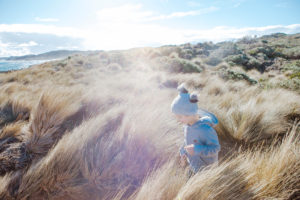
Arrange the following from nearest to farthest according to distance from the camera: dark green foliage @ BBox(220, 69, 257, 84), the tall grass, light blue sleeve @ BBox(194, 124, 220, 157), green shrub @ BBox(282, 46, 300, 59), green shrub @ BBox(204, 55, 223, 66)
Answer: the tall grass, light blue sleeve @ BBox(194, 124, 220, 157), dark green foliage @ BBox(220, 69, 257, 84), green shrub @ BBox(204, 55, 223, 66), green shrub @ BBox(282, 46, 300, 59)

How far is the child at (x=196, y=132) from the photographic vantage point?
1.46 metres

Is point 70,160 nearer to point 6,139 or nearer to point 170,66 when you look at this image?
point 6,139

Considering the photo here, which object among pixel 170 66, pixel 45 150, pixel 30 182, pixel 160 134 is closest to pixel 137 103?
pixel 160 134

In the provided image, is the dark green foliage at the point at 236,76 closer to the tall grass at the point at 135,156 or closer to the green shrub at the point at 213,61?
the tall grass at the point at 135,156

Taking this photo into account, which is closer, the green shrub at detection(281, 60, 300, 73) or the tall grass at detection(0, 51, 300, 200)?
the tall grass at detection(0, 51, 300, 200)

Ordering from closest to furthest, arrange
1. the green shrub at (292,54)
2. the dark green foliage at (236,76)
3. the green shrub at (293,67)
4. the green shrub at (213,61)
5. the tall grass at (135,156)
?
the tall grass at (135,156)
the dark green foliage at (236,76)
the green shrub at (293,67)
the green shrub at (213,61)
the green shrub at (292,54)

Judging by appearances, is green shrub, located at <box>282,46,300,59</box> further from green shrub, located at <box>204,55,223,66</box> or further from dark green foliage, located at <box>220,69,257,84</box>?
dark green foliage, located at <box>220,69,257,84</box>

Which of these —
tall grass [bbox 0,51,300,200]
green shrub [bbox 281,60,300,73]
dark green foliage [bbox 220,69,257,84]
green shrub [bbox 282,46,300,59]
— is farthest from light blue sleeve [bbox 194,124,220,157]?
green shrub [bbox 282,46,300,59]

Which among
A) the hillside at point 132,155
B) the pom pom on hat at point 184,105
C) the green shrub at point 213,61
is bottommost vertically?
the hillside at point 132,155

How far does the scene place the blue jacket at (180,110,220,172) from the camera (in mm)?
1453

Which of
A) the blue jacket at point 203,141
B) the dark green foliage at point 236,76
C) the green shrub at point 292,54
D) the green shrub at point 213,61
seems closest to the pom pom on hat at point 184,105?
the blue jacket at point 203,141

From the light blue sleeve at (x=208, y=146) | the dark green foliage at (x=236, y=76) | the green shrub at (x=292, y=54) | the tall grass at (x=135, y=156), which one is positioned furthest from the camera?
the green shrub at (x=292, y=54)

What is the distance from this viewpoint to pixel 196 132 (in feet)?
5.11

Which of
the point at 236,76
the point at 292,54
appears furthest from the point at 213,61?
the point at 292,54
